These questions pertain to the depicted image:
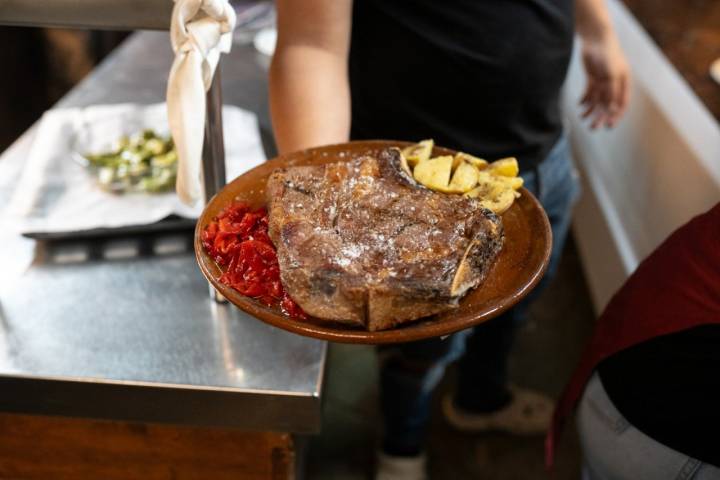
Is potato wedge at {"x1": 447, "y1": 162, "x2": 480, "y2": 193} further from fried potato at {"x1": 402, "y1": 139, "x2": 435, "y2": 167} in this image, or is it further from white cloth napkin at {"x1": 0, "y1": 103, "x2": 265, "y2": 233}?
white cloth napkin at {"x1": 0, "y1": 103, "x2": 265, "y2": 233}

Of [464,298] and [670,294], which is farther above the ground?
[464,298]

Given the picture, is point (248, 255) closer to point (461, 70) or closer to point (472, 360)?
point (461, 70)

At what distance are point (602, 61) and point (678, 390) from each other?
103 centimetres

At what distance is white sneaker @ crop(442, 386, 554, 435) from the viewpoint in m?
2.12

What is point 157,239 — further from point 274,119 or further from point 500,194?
point 500,194

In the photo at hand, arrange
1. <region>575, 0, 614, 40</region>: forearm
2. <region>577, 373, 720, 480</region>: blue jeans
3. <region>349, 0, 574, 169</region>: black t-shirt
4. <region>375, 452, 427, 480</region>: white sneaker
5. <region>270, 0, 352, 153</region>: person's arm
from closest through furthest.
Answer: <region>577, 373, 720, 480</region>: blue jeans, <region>270, 0, 352, 153</region>: person's arm, <region>349, 0, 574, 169</region>: black t-shirt, <region>575, 0, 614, 40</region>: forearm, <region>375, 452, 427, 480</region>: white sneaker

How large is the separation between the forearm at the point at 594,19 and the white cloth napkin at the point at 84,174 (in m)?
0.90

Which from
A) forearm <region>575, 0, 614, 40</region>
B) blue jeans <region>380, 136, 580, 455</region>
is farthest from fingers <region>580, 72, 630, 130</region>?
blue jeans <region>380, 136, 580, 455</region>

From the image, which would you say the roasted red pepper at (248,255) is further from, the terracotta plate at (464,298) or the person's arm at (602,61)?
the person's arm at (602,61)

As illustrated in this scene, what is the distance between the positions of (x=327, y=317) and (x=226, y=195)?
268 millimetres

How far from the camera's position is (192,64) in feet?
2.95

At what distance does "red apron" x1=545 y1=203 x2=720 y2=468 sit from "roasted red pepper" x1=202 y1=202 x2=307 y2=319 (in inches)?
22.9

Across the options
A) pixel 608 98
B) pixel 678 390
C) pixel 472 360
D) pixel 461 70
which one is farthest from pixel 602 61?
pixel 678 390

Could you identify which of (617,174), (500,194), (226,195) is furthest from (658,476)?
(617,174)
